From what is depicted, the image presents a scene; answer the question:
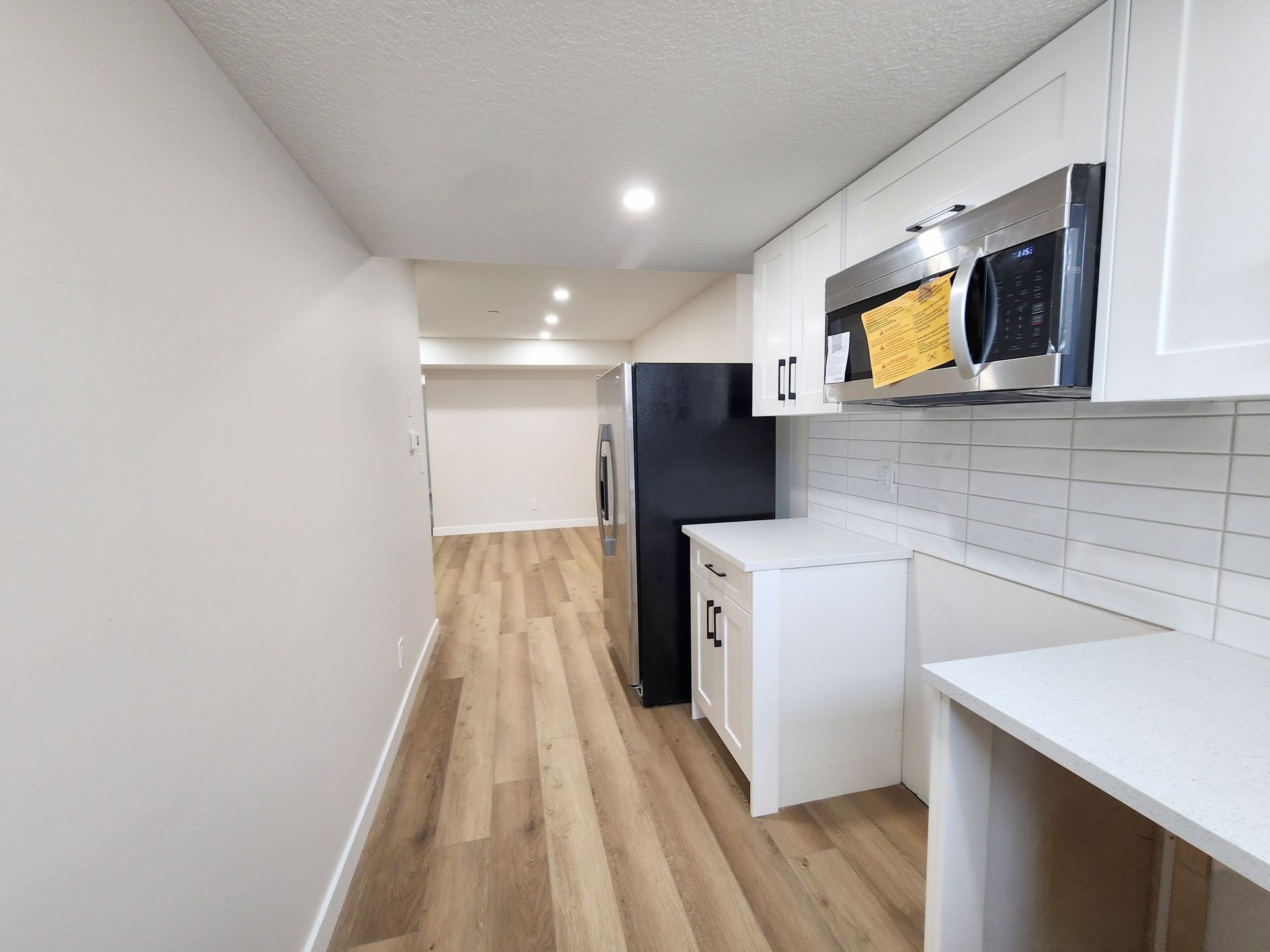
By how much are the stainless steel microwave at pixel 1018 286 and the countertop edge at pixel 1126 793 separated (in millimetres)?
596

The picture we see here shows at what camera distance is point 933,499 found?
67.5 inches

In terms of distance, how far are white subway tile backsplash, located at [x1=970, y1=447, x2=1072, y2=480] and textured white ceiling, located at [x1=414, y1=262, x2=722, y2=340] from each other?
2.07 meters

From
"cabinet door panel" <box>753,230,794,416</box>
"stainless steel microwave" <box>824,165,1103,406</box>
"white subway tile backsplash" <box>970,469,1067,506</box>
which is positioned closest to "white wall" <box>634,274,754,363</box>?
"cabinet door panel" <box>753,230,794,416</box>

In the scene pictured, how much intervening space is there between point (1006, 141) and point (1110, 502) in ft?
2.83

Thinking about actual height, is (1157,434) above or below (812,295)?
below

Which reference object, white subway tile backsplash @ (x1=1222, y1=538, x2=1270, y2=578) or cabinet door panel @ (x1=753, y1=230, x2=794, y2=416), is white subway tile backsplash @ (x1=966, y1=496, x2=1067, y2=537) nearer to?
white subway tile backsplash @ (x1=1222, y1=538, x2=1270, y2=578)

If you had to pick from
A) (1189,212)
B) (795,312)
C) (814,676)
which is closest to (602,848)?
(814,676)

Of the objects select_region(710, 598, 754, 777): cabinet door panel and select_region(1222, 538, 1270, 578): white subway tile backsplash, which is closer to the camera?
select_region(1222, 538, 1270, 578): white subway tile backsplash

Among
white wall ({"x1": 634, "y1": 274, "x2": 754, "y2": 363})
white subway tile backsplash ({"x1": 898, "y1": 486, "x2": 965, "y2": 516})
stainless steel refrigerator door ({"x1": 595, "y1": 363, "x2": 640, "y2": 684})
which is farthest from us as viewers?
white wall ({"x1": 634, "y1": 274, "x2": 754, "y2": 363})

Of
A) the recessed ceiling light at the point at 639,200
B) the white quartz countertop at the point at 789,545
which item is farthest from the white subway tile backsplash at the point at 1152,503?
the recessed ceiling light at the point at 639,200

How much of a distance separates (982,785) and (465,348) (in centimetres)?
564

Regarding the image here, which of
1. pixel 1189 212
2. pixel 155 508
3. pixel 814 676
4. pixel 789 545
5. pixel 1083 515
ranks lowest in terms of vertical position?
pixel 814 676

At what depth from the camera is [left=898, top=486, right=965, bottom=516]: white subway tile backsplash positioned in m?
1.62

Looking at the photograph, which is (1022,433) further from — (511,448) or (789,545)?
(511,448)
